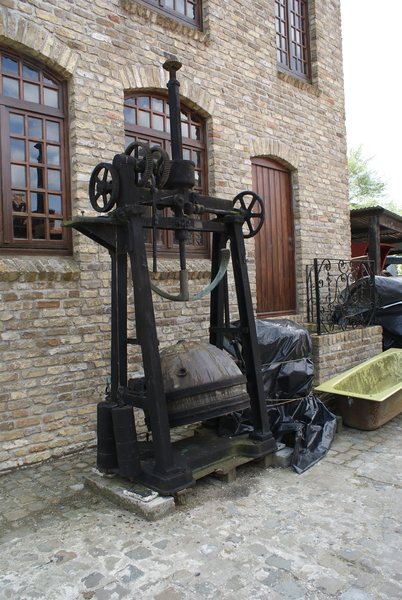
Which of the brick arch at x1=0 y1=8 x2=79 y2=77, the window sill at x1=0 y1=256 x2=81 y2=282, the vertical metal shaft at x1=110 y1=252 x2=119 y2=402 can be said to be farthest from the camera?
the brick arch at x1=0 y1=8 x2=79 y2=77

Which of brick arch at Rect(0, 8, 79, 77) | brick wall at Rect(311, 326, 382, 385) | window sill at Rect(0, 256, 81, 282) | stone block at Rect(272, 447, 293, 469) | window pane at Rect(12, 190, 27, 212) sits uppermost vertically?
brick arch at Rect(0, 8, 79, 77)

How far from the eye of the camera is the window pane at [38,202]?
4.86 metres

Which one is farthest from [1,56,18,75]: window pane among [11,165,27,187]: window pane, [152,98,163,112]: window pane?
[152,98,163,112]: window pane

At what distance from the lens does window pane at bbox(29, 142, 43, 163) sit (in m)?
4.83

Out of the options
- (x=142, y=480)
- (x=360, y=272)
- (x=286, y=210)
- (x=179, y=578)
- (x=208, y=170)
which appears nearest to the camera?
(x=179, y=578)

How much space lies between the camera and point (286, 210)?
7.90 metres

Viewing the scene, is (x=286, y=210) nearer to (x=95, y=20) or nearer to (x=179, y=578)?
(x=95, y=20)

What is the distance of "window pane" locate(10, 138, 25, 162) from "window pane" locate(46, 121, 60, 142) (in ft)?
1.05

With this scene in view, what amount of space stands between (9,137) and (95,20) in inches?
70.1

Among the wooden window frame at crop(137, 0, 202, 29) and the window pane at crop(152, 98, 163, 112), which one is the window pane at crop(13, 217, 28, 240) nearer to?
the window pane at crop(152, 98, 163, 112)

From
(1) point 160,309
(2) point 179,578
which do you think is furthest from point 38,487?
(1) point 160,309

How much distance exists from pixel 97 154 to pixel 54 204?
741 millimetres

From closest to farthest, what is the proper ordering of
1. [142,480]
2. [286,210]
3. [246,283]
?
[142,480] → [246,283] → [286,210]

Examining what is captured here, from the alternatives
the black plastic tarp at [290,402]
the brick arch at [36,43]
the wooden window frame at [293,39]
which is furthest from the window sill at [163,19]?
the black plastic tarp at [290,402]
